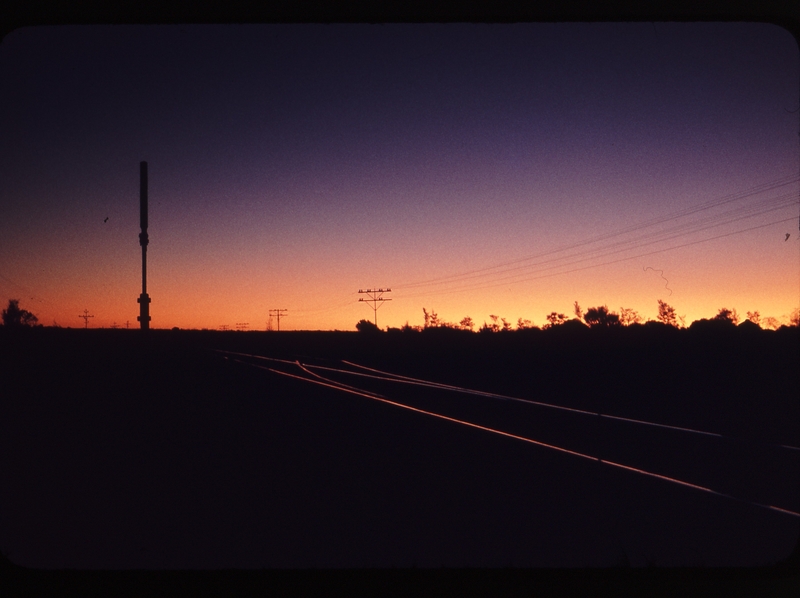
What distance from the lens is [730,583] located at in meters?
2.42

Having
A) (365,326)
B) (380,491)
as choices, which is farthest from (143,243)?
(365,326)

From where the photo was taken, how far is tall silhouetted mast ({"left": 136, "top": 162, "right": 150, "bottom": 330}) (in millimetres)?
24375

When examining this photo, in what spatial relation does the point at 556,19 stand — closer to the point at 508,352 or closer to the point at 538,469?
the point at 538,469

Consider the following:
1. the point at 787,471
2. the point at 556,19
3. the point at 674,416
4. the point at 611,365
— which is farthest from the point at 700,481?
→ the point at 611,365

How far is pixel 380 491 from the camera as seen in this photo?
521 centimetres

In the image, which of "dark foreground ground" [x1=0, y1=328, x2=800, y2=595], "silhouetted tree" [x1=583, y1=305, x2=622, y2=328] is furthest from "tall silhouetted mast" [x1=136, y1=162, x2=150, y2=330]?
"silhouetted tree" [x1=583, y1=305, x2=622, y2=328]

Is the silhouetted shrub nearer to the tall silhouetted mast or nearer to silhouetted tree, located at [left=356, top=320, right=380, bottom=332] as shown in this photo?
silhouetted tree, located at [left=356, top=320, right=380, bottom=332]

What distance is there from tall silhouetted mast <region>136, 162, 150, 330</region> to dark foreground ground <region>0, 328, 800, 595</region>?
12231mm

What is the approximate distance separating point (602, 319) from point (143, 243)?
25673mm

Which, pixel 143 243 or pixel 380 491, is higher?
pixel 143 243

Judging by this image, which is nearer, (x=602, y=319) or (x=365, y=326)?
(x=602, y=319)

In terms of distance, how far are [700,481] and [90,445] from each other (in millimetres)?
6729

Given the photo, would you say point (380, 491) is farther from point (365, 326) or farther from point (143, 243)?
point (365, 326)

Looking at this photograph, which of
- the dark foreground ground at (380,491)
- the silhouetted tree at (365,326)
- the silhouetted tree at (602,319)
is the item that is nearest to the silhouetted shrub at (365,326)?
the silhouetted tree at (365,326)
